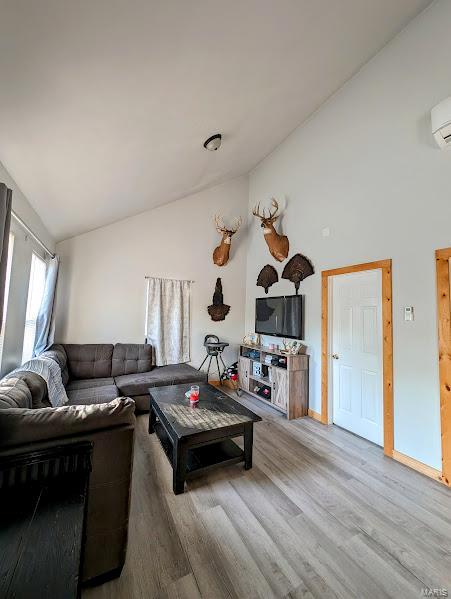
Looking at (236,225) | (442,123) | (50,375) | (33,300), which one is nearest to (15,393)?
(50,375)

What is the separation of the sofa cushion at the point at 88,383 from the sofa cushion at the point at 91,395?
0.38ft

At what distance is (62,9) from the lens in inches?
40.7

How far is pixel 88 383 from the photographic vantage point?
11.1ft

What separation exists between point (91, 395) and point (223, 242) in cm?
315

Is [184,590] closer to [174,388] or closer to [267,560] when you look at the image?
[267,560]

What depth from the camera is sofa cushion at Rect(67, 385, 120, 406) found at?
2.75 metres

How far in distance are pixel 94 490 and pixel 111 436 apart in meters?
0.25

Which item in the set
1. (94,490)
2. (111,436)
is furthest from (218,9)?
(94,490)

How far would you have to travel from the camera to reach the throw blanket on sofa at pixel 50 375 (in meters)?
2.45

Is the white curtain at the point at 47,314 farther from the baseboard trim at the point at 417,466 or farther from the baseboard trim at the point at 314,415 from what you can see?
the baseboard trim at the point at 417,466

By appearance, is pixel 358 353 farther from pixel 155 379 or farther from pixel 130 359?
pixel 130 359

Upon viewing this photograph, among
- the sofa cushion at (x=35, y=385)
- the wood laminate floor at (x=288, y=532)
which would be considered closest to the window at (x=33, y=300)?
the sofa cushion at (x=35, y=385)

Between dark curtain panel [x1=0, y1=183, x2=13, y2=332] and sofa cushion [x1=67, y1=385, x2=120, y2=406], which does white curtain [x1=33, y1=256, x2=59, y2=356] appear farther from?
dark curtain panel [x1=0, y1=183, x2=13, y2=332]

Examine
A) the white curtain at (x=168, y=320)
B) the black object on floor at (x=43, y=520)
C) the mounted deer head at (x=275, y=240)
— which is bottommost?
the black object on floor at (x=43, y=520)
